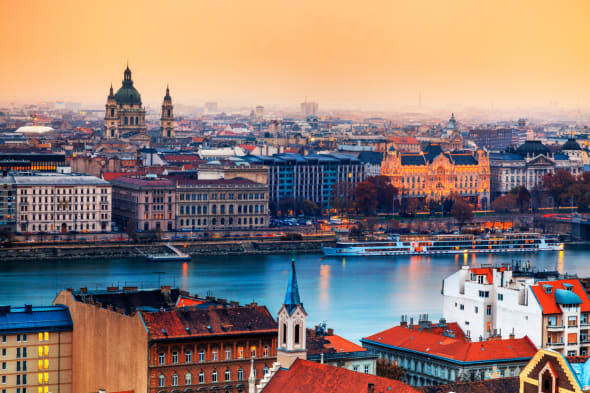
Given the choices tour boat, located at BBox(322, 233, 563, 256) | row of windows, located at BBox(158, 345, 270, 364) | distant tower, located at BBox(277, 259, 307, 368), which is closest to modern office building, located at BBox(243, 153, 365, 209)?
tour boat, located at BBox(322, 233, 563, 256)

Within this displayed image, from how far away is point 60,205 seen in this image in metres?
42.4

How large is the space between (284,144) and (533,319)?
53.0 meters

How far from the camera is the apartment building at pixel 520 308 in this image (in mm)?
18562

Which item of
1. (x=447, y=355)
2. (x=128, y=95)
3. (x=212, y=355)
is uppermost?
(x=128, y=95)

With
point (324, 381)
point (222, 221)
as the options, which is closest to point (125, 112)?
point (222, 221)

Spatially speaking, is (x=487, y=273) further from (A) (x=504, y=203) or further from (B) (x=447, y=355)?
(A) (x=504, y=203)

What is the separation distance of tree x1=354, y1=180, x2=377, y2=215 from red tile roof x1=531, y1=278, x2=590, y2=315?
30.2 meters

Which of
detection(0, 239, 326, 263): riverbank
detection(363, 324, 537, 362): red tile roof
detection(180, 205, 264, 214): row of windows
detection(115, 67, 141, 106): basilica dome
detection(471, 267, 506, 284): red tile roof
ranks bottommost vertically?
detection(0, 239, 326, 263): riverbank

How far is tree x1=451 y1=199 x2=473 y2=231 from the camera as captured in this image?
160 ft

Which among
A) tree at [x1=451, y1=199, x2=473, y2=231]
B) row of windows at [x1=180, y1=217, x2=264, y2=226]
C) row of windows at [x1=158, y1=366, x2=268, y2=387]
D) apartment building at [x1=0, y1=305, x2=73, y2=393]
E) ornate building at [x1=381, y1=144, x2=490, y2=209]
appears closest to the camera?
row of windows at [x1=158, y1=366, x2=268, y2=387]

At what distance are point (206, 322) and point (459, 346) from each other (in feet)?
10.1

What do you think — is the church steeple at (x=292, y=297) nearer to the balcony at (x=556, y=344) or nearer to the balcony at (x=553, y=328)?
the balcony at (x=556, y=344)

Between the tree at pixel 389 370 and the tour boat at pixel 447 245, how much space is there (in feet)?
72.3

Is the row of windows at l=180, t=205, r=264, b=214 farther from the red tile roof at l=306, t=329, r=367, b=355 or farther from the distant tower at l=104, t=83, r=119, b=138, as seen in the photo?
the distant tower at l=104, t=83, r=119, b=138
